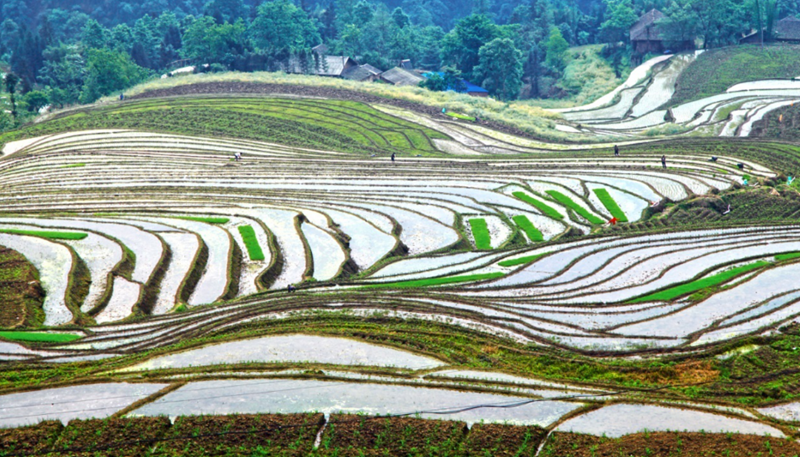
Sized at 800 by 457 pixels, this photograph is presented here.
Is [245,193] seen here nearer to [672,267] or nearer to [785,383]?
[672,267]

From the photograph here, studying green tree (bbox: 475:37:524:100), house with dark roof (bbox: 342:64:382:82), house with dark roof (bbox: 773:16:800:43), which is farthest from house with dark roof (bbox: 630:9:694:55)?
house with dark roof (bbox: 342:64:382:82)

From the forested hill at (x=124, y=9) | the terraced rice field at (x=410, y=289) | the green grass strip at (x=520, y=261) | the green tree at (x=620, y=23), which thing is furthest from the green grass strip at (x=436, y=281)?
the forested hill at (x=124, y=9)

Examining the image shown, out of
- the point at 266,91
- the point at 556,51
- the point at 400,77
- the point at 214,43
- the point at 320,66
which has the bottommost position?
the point at 266,91

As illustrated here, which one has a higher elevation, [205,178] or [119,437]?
[205,178]

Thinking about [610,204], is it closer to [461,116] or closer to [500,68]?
[461,116]

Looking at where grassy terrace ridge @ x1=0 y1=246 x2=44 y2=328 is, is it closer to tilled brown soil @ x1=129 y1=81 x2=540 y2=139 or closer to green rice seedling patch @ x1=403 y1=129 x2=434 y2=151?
green rice seedling patch @ x1=403 y1=129 x2=434 y2=151

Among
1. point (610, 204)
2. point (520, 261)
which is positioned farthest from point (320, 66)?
point (520, 261)

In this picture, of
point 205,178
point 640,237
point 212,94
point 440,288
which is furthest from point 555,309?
point 212,94
